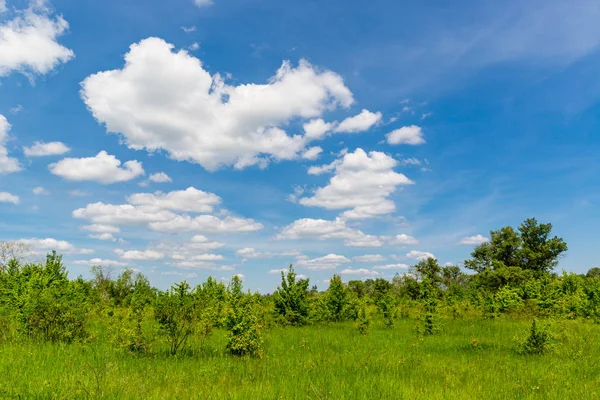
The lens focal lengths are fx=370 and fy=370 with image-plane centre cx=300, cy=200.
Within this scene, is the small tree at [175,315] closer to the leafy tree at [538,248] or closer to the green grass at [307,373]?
the green grass at [307,373]

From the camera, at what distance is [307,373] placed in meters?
8.03

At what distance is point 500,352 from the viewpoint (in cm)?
1200

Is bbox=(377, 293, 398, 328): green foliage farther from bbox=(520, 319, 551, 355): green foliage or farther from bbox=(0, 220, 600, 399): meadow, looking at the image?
bbox=(520, 319, 551, 355): green foliage

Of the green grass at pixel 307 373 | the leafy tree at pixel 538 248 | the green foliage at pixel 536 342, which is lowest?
the green grass at pixel 307 373

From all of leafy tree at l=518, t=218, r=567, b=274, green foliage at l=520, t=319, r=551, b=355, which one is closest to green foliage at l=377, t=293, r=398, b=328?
green foliage at l=520, t=319, r=551, b=355

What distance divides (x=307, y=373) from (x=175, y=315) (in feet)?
16.0

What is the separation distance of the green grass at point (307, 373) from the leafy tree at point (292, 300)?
811cm

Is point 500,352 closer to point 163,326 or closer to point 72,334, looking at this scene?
point 163,326

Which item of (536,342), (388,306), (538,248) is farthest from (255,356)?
(538,248)

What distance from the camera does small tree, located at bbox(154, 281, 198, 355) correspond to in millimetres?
11000

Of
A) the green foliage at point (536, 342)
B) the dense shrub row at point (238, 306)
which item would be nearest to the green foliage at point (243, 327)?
the dense shrub row at point (238, 306)

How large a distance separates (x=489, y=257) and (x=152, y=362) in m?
51.8

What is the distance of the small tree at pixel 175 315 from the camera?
1100cm

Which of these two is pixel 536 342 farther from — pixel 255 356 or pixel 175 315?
pixel 175 315
